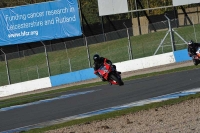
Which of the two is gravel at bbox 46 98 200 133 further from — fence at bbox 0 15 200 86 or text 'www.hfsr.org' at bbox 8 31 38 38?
text 'www.hfsr.org' at bbox 8 31 38 38

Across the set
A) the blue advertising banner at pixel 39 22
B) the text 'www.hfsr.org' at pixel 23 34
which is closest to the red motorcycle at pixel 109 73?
the blue advertising banner at pixel 39 22

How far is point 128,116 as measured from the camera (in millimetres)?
14125

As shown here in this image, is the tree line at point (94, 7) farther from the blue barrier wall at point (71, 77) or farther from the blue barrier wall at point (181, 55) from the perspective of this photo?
the blue barrier wall at point (181, 55)

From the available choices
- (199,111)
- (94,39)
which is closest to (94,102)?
(199,111)

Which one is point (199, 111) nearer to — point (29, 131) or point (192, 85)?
point (29, 131)

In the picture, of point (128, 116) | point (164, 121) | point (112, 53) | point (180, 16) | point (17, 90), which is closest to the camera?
point (164, 121)

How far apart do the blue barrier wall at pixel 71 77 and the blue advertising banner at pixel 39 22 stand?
33.7 feet

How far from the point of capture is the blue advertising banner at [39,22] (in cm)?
4603

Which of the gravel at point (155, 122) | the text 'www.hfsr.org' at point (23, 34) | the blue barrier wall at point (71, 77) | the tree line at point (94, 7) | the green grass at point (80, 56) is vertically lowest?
the blue barrier wall at point (71, 77)

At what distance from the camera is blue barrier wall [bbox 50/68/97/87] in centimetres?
3562

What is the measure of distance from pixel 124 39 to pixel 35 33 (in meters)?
6.71

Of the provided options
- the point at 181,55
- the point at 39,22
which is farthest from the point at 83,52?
the point at 181,55

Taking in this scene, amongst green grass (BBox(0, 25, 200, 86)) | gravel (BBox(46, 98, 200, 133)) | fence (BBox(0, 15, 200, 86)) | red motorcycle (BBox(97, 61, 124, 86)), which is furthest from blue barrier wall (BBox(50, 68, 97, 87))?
gravel (BBox(46, 98, 200, 133))

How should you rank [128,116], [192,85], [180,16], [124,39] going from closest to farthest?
1. [128,116]
2. [192,85]
3. [124,39]
4. [180,16]
